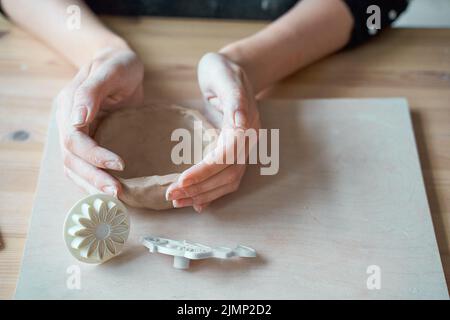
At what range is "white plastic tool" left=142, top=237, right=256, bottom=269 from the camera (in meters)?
0.82

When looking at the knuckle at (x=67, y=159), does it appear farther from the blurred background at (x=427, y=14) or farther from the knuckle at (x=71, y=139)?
the blurred background at (x=427, y=14)

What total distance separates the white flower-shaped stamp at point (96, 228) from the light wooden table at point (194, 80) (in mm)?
149

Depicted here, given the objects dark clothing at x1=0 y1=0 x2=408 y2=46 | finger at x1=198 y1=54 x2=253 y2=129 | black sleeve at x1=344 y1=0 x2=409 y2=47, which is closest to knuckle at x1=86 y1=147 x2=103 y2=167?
finger at x1=198 y1=54 x2=253 y2=129

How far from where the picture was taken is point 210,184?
0.89m

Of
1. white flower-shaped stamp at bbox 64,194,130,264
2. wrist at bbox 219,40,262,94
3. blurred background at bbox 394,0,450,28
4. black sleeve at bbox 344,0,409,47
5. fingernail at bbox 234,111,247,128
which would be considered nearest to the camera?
white flower-shaped stamp at bbox 64,194,130,264

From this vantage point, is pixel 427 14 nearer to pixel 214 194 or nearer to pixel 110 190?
pixel 214 194

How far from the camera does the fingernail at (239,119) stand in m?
0.91

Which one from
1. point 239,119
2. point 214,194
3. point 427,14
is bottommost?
point 427,14

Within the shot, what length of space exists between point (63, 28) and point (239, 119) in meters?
0.51

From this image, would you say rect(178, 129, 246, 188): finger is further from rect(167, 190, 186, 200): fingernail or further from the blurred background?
the blurred background

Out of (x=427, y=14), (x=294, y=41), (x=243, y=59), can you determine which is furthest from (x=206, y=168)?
(x=427, y=14)

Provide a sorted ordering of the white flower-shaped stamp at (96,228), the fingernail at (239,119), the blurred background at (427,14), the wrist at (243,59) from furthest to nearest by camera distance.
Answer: the blurred background at (427,14), the wrist at (243,59), the fingernail at (239,119), the white flower-shaped stamp at (96,228)

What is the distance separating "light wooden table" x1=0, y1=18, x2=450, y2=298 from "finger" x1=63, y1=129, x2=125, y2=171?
0.49 ft

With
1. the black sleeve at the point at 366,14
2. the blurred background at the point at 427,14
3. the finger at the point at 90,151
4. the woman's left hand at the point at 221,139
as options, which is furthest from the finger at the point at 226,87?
the blurred background at the point at 427,14
